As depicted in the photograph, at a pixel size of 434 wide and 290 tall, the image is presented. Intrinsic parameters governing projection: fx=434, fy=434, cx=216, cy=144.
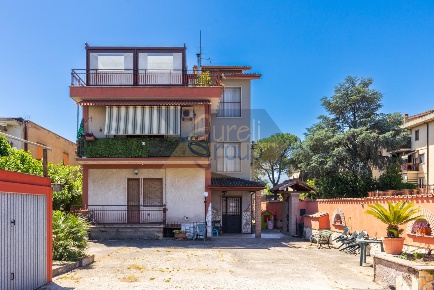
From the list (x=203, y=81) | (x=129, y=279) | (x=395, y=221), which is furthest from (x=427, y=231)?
(x=203, y=81)

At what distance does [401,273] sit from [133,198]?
50.8ft

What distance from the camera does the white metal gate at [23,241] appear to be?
8539mm

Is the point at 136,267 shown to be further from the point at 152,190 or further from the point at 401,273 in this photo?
the point at 152,190

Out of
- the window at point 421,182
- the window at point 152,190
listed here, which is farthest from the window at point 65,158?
the window at point 421,182

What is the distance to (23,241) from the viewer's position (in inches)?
367

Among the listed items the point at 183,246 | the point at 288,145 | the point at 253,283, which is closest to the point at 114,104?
A: the point at 183,246

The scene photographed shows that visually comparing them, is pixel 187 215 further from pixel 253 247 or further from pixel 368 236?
pixel 368 236

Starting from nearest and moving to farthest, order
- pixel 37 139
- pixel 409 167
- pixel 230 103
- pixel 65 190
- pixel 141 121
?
pixel 141 121 < pixel 65 190 < pixel 230 103 < pixel 37 139 < pixel 409 167

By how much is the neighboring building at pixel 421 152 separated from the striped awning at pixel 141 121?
2503 centimetres

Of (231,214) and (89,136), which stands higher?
(89,136)

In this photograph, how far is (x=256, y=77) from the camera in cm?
2678

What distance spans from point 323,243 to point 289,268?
6848mm

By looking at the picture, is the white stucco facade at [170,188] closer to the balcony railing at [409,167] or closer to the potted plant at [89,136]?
the potted plant at [89,136]

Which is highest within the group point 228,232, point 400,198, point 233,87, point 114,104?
point 233,87
